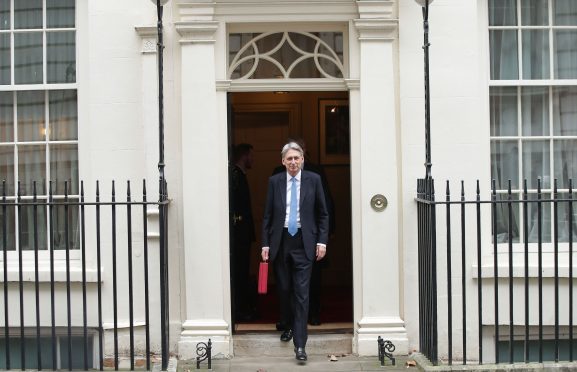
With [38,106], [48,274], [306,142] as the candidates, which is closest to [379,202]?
[48,274]

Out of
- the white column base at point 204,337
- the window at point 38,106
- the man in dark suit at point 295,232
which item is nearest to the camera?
the man in dark suit at point 295,232

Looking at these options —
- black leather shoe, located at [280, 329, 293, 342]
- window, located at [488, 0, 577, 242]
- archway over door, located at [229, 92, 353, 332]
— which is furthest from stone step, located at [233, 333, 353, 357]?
archway over door, located at [229, 92, 353, 332]

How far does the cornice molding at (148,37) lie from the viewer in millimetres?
8773

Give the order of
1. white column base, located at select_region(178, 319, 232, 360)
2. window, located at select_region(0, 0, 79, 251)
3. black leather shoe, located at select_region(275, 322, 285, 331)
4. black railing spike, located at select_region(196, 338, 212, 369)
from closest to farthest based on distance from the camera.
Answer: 1. black railing spike, located at select_region(196, 338, 212, 369)
2. white column base, located at select_region(178, 319, 232, 360)
3. window, located at select_region(0, 0, 79, 251)
4. black leather shoe, located at select_region(275, 322, 285, 331)

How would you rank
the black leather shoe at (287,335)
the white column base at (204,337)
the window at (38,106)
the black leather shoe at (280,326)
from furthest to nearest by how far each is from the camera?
the black leather shoe at (280,326)
the window at (38,106)
the black leather shoe at (287,335)
the white column base at (204,337)

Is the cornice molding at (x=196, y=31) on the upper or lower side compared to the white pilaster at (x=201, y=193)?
upper

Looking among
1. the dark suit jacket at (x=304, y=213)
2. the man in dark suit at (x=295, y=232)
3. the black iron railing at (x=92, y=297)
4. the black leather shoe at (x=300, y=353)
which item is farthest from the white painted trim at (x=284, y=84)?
the black leather shoe at (x=300, y=353)

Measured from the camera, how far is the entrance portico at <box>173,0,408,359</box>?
28.8 ft

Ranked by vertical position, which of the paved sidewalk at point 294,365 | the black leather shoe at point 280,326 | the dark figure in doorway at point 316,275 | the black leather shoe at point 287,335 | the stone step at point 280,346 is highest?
the dark figure in doorway at point 316,275

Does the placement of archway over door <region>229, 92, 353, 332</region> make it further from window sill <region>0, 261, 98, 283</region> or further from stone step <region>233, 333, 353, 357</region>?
window sill <region>0, 261, 98, 283</region>

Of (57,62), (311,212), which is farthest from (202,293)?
(57,62)

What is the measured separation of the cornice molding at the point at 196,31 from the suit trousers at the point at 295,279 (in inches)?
77.8

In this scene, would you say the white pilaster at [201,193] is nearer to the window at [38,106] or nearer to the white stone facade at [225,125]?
the white stone facade at [225,125]

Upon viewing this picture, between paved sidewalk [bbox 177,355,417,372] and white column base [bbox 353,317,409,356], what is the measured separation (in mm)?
84
